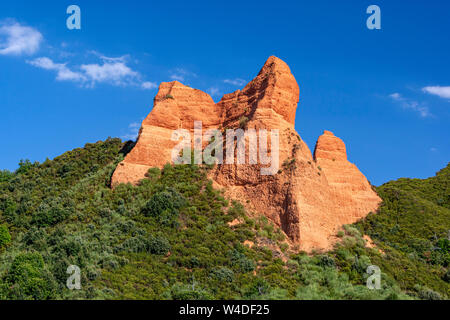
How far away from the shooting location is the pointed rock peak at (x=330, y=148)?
45609 millimetres

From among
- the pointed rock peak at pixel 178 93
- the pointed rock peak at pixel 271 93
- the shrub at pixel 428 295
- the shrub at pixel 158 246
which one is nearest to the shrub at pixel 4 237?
the shrub at pixel 158 246

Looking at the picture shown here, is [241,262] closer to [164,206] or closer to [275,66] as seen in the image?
[164,206]

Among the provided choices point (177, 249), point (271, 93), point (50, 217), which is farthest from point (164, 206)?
point (271, 93)

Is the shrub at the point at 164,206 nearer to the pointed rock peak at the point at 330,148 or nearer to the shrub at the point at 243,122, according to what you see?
the shrub at the point at 243,122

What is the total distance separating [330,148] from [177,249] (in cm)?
1719

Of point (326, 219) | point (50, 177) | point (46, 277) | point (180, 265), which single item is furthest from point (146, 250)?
point (50, 177)

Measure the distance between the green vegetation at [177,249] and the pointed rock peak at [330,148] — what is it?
5.14 m

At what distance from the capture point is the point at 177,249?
112 feet

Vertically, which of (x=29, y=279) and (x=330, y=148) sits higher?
(x=330, y=148)

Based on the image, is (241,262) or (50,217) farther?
(50,217)

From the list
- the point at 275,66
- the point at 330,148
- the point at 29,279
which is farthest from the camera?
the point at 330,148

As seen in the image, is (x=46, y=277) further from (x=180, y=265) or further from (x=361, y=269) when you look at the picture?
(x=361, y=269)

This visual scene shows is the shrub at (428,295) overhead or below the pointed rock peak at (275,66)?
below

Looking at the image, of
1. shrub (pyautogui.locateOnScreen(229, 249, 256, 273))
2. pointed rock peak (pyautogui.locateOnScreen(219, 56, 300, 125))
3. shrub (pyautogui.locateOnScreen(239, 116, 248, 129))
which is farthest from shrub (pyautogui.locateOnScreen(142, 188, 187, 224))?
pointed rock peak (pyautogui.locateOnScreen(219, 56, 300, 125))
